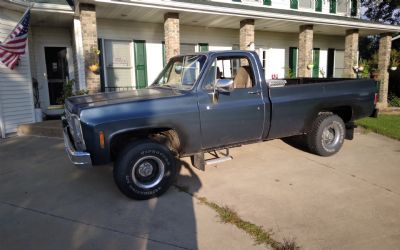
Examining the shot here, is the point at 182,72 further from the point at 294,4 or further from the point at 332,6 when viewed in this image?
the point at 332,6

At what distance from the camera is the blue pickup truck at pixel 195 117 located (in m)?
3.92

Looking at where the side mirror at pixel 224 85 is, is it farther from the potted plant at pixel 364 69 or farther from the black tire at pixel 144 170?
the potted plant at pixel 364 69

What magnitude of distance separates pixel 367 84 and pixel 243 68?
103 inches

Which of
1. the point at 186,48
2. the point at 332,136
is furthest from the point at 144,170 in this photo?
the point at 186,48

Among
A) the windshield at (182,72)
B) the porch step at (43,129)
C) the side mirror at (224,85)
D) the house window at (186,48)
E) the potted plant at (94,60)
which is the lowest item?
the porch step at (43,129)

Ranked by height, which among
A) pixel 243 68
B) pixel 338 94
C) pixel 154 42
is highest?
pixel 154 42

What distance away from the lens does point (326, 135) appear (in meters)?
5.89

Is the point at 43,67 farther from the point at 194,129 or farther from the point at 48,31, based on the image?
the point at 194,129

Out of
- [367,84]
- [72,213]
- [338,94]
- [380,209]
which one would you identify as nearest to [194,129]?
[72,213]

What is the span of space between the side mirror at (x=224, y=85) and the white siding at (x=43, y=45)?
26.8 ft

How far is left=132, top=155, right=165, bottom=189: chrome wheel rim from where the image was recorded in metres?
4.12

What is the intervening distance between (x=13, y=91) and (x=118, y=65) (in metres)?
3.51

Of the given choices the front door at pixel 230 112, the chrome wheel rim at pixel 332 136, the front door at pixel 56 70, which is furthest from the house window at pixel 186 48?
the chrome wheel rim at pixel 332 136

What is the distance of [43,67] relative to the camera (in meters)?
10.7
